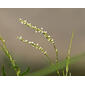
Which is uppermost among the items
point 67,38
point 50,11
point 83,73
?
point 50,11

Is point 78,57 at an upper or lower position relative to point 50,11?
lower

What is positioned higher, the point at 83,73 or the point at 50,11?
the point at 50,11

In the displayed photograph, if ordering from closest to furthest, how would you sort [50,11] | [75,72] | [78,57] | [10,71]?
[78,57]
[10,71]
[50,11]
[75,72]
